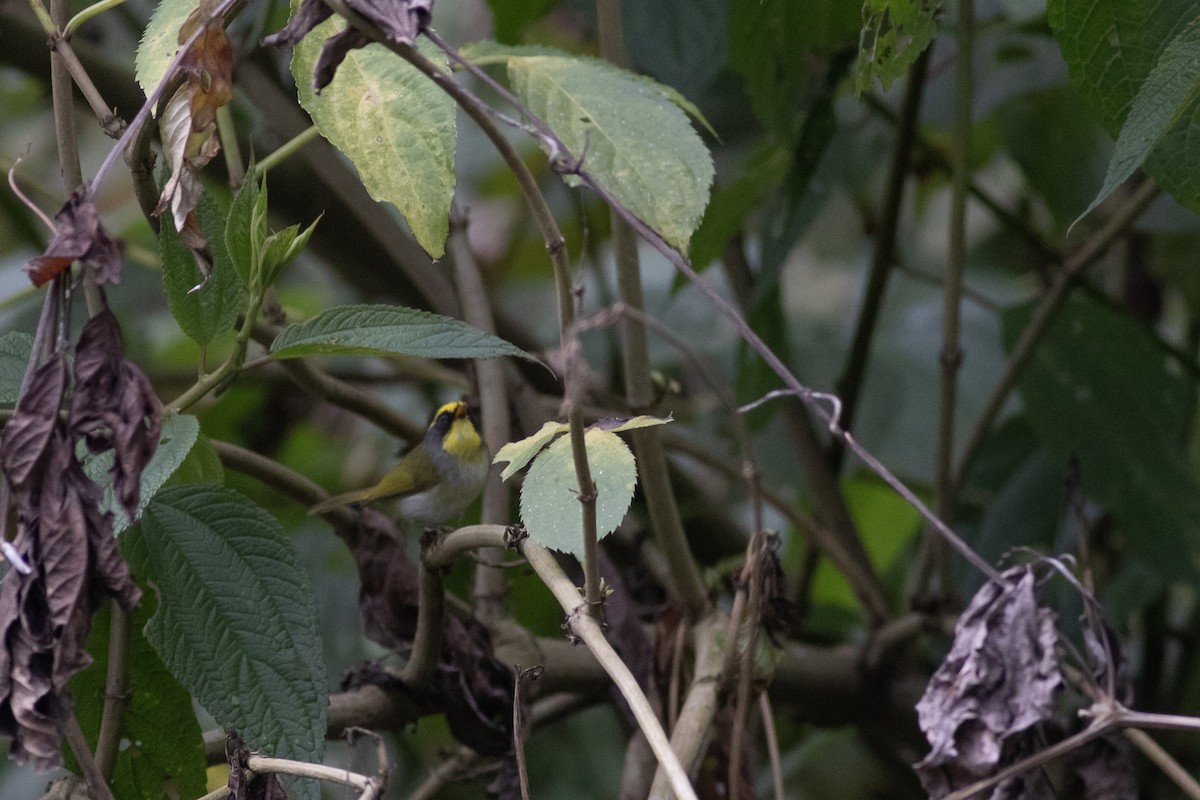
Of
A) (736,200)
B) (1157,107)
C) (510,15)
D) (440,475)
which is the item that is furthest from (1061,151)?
(1157,107)

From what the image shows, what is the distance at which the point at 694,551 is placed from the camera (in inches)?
79.0

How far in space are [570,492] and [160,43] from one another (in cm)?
41

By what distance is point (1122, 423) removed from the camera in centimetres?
162

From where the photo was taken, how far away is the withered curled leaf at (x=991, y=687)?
0.82m

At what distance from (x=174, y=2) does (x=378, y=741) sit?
1.76 feet

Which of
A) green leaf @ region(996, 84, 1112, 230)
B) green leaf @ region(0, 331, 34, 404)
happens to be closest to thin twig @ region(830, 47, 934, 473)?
green leaf @ region(996, 84, 1112, 230)

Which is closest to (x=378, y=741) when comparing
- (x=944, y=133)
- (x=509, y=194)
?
(x=944, y=133)

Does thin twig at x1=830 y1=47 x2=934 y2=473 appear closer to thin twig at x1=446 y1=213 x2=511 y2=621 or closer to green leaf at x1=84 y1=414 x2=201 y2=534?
thin twig at x1=446 y1=213 x2=511 y2=621

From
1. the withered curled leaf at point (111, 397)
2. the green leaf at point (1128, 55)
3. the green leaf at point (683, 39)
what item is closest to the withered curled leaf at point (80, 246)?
the withered curled leaf at point (111, 397)

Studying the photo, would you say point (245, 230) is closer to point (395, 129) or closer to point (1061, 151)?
point (395, 129)

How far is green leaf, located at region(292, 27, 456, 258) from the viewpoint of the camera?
31.3 inches

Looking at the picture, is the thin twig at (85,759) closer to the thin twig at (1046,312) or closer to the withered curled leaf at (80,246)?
the withered curled leaf at (80,246)

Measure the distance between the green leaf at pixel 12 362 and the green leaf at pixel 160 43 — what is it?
183 mm

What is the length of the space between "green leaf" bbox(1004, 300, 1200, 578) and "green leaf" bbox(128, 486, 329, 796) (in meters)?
1.09
